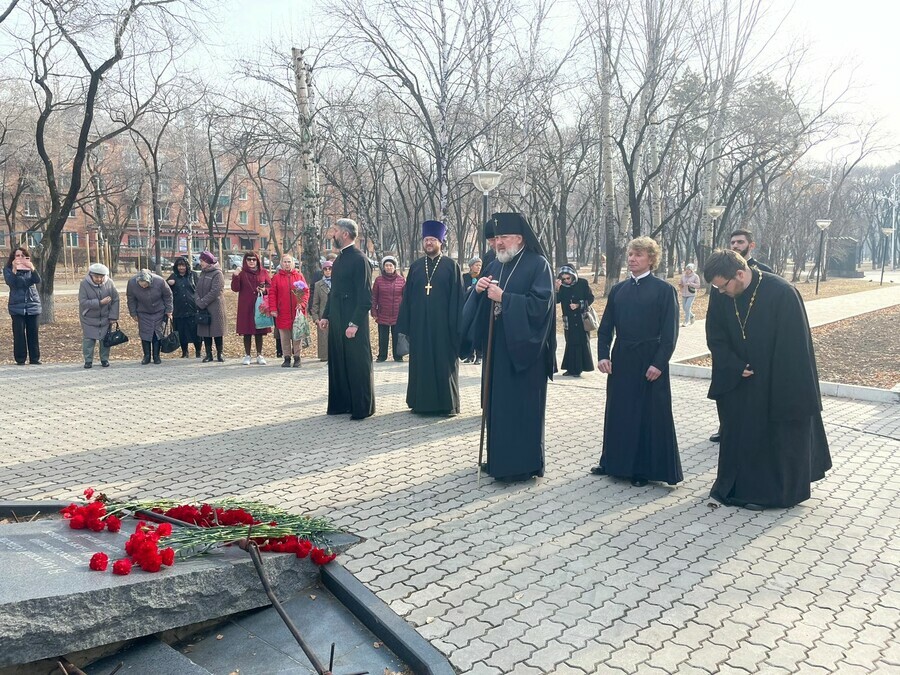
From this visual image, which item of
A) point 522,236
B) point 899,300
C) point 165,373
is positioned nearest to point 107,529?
point 522,236

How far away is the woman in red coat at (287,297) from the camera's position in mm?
11875

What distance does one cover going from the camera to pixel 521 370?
5.84m

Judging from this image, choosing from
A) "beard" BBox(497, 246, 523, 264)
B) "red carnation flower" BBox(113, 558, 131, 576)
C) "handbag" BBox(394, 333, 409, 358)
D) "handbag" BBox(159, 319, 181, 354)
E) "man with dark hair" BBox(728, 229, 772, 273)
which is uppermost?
"man with dark hair" BBox(728, 229, 772, 273)

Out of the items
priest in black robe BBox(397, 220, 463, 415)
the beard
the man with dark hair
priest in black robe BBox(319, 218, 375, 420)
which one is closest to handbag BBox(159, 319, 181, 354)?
priest in black robe BBox(319, 218, 375, 420)

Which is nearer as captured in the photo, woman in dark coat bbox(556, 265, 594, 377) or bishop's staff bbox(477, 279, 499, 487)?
bishop's staff bbox(477, 279, 499, 487)

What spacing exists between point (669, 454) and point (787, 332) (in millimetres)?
1273

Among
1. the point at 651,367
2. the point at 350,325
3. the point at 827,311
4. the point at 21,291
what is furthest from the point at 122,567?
the point at 827,311

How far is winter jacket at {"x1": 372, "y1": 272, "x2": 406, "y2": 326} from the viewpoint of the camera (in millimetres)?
12562

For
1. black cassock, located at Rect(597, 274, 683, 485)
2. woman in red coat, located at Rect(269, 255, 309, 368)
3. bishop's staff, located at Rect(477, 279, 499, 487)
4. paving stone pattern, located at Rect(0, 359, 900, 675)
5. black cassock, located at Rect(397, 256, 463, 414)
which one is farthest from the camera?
woman in red coat, located at Rect(269, 255, 309, 368)

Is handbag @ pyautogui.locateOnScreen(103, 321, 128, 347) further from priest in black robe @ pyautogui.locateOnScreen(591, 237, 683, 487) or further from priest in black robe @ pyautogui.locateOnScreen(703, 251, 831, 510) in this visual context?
priest in black robe @ pyautogui.locateOnScreen(703, 251, 831, 510)

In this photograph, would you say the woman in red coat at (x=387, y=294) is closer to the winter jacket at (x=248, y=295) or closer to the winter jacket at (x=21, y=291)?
the winter jacket at (x=248, y=295)

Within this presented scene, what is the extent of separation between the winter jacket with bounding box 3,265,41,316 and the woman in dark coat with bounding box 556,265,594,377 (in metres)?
8.02

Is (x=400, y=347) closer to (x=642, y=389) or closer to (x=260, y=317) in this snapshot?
(x=260, y=317)

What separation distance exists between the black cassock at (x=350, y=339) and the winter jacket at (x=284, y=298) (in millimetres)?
3804
